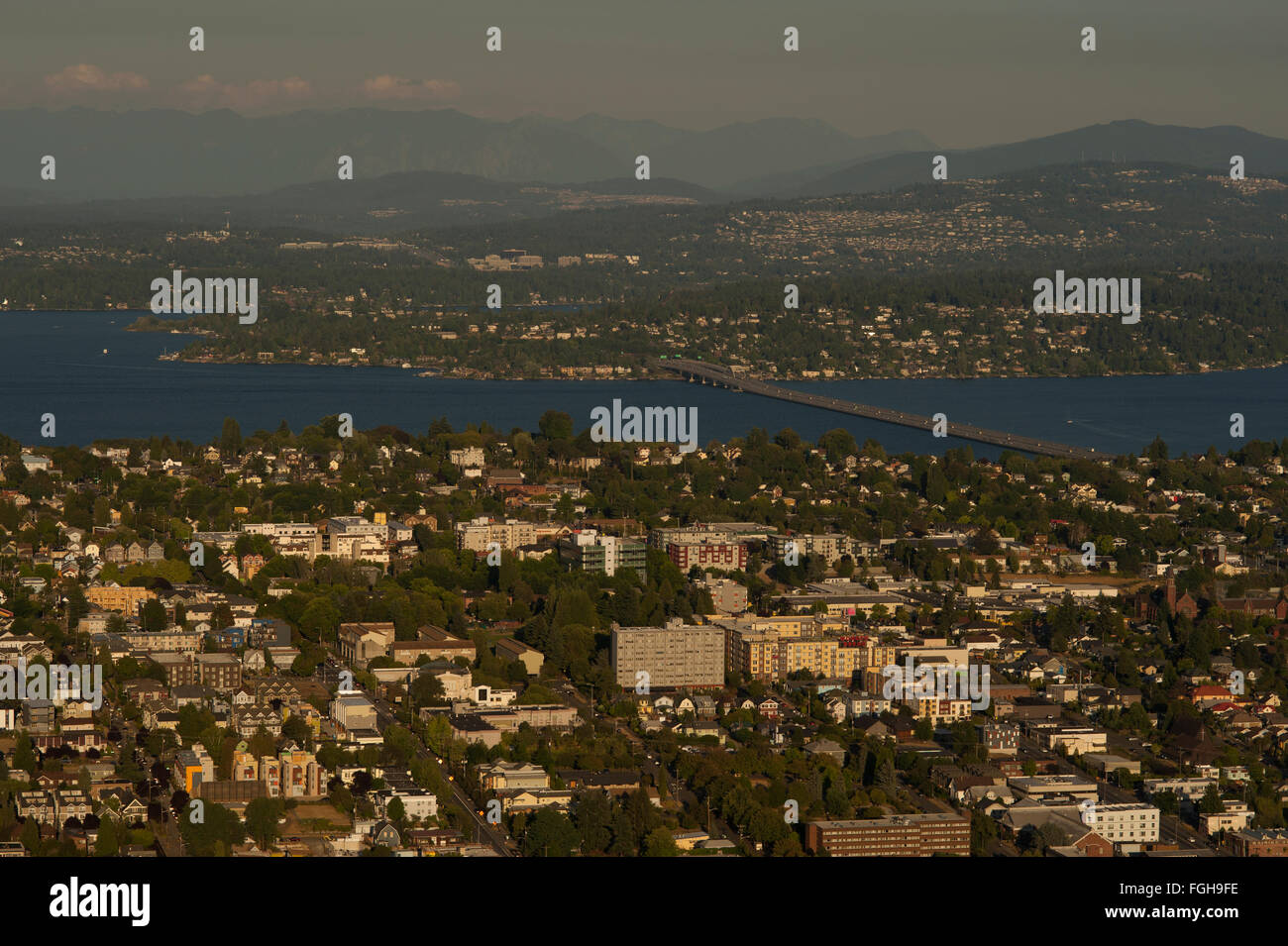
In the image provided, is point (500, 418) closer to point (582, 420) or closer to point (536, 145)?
point (582, 420)

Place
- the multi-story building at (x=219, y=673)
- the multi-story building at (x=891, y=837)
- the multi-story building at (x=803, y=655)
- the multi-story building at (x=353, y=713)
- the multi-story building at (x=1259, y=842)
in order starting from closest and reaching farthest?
the multi-story building at (x=891, y=837) → the multi-story building at (x=1259, y=842) → the multi-story building at (x=353, y=713) → the multi-story building at (x=219, y=673) → the multi-story building at (x=803, y=655)

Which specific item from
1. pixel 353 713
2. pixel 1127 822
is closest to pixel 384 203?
pixel 353 713

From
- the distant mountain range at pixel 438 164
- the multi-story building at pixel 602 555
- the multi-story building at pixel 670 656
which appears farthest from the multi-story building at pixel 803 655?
the distant mountain range at pixel 438 164

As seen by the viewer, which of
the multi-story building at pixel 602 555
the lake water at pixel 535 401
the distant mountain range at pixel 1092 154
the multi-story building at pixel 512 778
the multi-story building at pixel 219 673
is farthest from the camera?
the distant mountain range at pixel 1092 154

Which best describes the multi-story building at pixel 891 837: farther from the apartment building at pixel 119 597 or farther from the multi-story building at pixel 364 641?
the apartment building at pixel 119 597

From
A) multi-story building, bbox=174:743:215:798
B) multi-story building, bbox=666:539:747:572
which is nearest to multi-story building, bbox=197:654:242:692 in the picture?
multi-story building, bbox=174:743:215:798

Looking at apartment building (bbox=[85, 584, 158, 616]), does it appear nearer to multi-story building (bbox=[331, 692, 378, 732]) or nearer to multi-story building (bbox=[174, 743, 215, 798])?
multi-story building (bbox=[331, 692, 378, 732])
